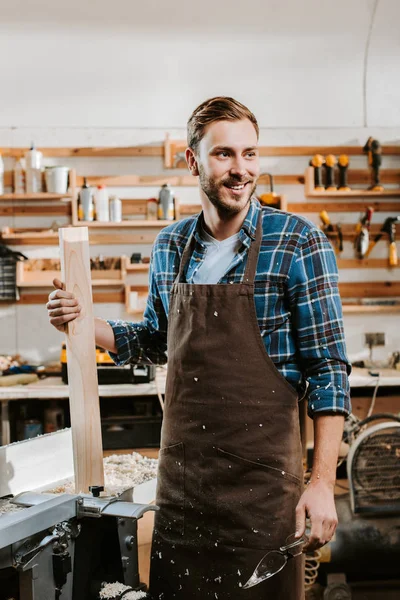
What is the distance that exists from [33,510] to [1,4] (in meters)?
3.98

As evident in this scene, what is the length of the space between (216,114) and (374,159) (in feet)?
11.5

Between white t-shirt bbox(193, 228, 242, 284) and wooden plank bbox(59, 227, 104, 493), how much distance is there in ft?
0.96

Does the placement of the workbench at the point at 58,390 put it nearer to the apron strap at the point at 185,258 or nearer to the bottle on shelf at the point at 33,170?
the bottle on shelf at the point at 33,170

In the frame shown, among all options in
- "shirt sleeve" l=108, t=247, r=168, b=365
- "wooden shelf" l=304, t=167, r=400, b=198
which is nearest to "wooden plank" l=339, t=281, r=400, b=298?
"wooden shelf" l=304, t=167, r=400, b=198

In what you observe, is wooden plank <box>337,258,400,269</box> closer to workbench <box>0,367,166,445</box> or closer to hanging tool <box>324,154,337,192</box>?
hanging tool <box>324,154,337,192</box>

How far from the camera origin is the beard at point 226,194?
1502 millimetres

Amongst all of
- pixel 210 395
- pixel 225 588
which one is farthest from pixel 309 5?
pixel 225 588

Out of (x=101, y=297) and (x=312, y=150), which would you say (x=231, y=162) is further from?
(x=312, y=150)

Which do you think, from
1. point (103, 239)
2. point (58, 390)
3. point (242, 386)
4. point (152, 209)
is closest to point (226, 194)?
point (242, 386)

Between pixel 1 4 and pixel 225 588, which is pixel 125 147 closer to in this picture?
pixel 1 4

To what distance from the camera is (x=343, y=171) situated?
468 centimetres

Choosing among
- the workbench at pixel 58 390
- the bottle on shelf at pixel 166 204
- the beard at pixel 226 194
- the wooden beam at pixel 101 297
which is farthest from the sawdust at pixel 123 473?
the wooden beam at pixel 101 297

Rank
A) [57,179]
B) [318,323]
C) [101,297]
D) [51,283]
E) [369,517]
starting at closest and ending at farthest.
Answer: [318,323] → [369,517] → [57,179] → [51,283] → [101,297]

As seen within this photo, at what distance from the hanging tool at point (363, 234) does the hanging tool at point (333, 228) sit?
5.1 inches
